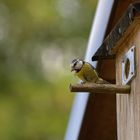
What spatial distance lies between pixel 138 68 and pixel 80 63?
0.88ft

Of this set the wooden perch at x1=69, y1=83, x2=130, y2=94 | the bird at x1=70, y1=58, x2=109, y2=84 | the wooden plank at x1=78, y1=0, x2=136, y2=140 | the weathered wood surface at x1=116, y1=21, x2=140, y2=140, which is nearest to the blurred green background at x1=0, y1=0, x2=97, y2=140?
the wooden plank at x1=78, y1=0, x2=136, y2=140

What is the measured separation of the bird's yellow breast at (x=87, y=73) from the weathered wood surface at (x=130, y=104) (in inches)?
2.6

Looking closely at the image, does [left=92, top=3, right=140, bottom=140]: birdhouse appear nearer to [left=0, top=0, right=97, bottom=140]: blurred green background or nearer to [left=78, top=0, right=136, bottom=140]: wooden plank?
[left=78, top=0, right=136, bottom=140]: wooden plank

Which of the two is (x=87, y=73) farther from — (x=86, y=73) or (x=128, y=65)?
(x=128, y=65)

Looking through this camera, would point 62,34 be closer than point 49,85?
No

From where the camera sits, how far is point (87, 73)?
1.39 meters

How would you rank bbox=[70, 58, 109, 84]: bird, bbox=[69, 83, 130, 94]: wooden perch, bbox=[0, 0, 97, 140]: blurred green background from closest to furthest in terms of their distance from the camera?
bbox=[69, 83, 130, 94]: wooden perch
bbox=[70, 58, 109, 84]: bird
bbox=[0, 0, 97, 140]: blurred green background

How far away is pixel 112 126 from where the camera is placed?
1628 mm

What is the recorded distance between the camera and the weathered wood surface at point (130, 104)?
46.2 inches

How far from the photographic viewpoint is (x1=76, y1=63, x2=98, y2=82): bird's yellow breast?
138 cm

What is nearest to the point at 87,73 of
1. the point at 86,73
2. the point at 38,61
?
the point at 86,73

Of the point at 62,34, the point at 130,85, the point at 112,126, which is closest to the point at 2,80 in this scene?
the point at 62,34

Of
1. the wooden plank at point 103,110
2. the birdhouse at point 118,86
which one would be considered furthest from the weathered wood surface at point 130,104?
the wooden plank at point 103,110

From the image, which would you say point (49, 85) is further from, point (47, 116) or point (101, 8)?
point (101, 8)
